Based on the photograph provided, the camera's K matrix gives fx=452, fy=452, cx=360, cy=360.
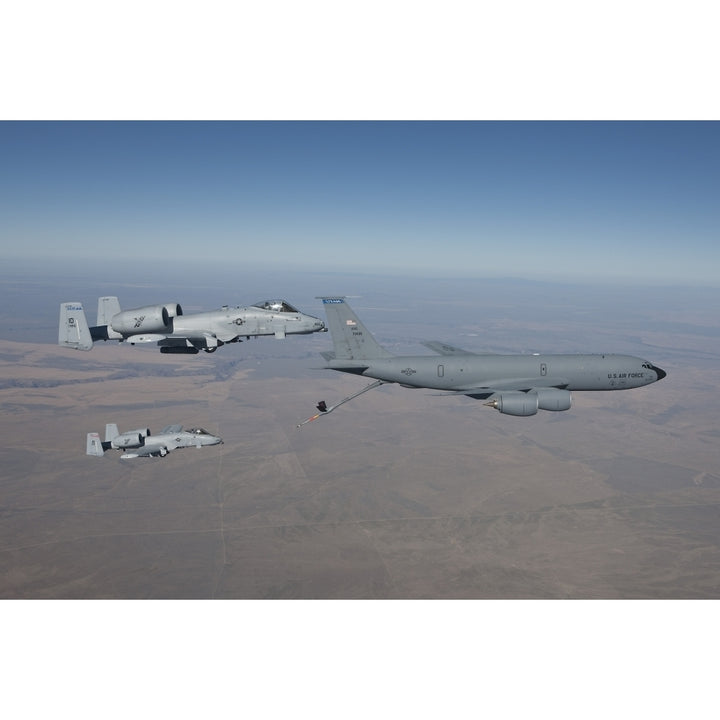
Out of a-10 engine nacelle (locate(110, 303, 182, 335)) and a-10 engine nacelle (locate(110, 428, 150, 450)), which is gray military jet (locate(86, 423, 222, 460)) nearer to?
a-10 engine nacelle (locate(110, 428, 150, 450))

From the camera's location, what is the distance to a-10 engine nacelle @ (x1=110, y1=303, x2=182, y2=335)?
41.6ft

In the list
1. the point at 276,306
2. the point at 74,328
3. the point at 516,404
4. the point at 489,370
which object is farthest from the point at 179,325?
the point at 516,404

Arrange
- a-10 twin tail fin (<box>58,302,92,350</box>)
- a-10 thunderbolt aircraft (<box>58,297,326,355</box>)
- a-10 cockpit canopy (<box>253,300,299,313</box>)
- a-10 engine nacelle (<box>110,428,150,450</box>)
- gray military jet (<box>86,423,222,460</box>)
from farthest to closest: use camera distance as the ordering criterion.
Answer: a-10 engine nacelle (<box>110,428,150,450</box>)
gray military jet (<box>86,423,222,460</box>)
a-10 cockpit canopy (<box>253,300,299,313</box>)
a-10 thunderbolt aircraft (<box>58,297,326,355</box>)
a-10 twin tail fin (<box>58,302,92,350</box>)

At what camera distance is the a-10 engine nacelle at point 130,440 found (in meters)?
23.5

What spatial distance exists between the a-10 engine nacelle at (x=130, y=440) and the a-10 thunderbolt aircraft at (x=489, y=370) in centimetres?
1226

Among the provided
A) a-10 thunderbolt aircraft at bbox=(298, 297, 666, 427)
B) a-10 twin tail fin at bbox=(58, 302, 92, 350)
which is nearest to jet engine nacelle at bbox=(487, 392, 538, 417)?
a-10 thunderbolt aircraft at bbox=(298, 297, 666, 427)

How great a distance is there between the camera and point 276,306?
15781 millimetres

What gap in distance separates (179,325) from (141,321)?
1.34 metres

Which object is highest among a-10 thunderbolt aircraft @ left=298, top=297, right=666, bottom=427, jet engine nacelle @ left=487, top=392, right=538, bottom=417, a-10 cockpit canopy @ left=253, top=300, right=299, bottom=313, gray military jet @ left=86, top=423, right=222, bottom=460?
a-10 cockpit canopy @ left=253, top=300, right=299, bottom=313

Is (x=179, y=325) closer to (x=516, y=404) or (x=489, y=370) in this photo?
(x=489, y=370)

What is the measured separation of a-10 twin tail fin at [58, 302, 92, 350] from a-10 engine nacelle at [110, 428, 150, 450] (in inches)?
461

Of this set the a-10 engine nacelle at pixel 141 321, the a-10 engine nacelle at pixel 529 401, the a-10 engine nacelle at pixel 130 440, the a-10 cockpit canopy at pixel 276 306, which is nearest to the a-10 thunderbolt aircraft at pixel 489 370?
the a-10 engine nacelle at pixel 529 401

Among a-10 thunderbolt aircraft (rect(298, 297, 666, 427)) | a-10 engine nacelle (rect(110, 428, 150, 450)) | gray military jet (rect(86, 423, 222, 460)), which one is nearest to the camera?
a-10 thunderbolt aircraft (rect(298, 297, 666, 427))

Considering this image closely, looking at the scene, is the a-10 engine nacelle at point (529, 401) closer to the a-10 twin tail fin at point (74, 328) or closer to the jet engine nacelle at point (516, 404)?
the jet engine nacelle at point (516, 404)
